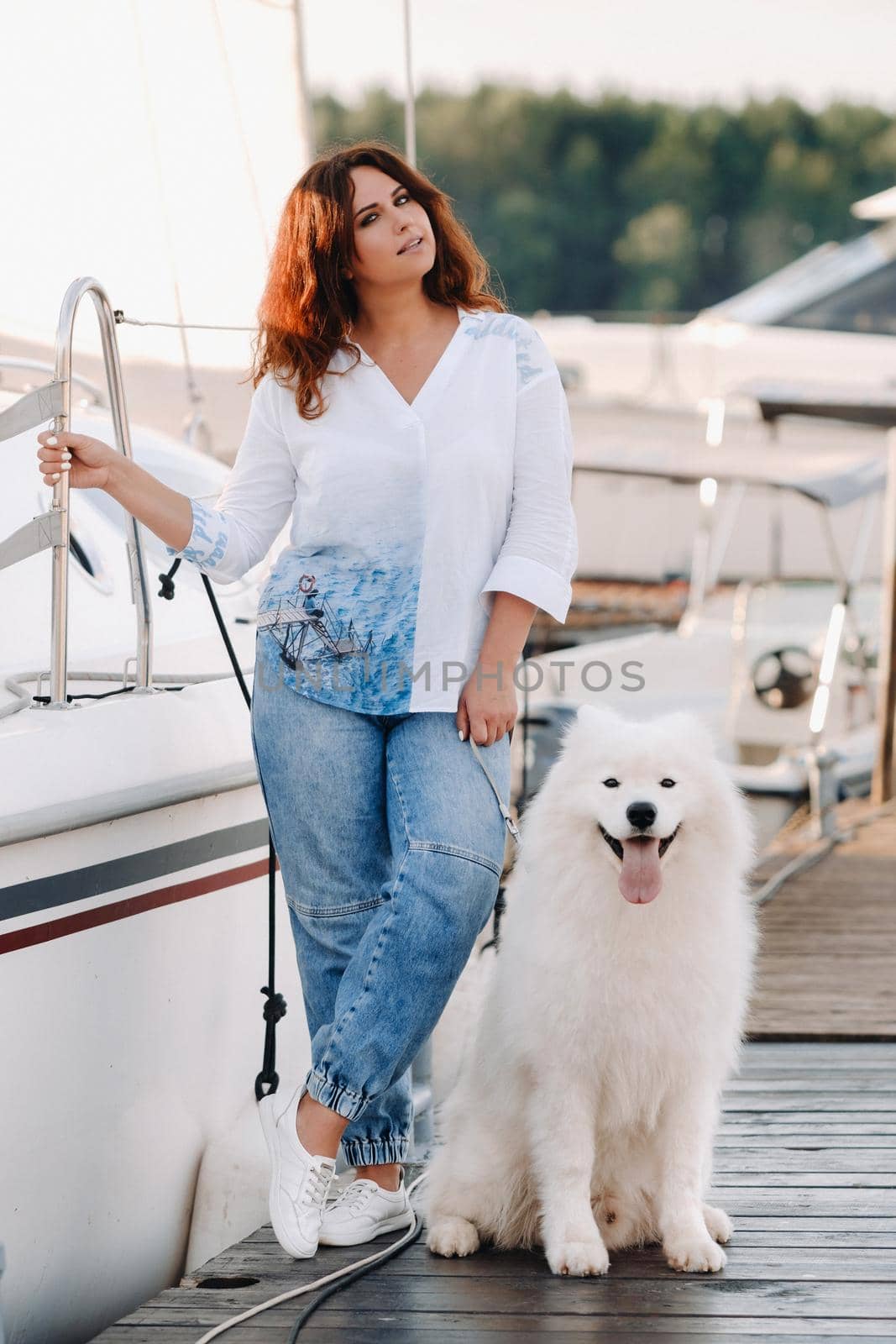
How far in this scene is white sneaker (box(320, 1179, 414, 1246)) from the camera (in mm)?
2699

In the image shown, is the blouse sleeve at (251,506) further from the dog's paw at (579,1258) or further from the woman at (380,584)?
the dog's paw at (579,1258)

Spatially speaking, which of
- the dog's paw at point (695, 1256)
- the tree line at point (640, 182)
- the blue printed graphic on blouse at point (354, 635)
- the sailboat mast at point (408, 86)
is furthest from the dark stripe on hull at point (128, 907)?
the tree line at point (640, 182)

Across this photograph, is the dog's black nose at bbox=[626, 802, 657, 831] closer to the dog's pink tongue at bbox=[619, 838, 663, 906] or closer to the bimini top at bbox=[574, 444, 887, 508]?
the dog's pink tongue at bbox=[619, 838, 663, 906]

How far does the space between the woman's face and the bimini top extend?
6.07m

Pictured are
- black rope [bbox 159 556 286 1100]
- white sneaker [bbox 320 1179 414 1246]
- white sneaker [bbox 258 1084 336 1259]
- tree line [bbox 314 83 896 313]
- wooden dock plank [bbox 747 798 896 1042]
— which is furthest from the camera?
tree line [bbox 314 83 896 313]

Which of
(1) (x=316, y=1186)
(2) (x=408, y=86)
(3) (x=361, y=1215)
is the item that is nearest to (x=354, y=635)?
(1) (x=316, y=1186)

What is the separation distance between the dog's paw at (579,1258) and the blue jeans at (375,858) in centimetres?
41

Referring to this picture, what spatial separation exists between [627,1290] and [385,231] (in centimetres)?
186

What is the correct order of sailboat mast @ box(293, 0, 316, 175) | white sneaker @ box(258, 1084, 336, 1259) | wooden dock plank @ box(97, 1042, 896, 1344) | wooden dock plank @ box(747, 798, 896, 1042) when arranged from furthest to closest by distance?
sailboat mast @ box(293, 0, 316, 175) → wooden dock plank @ box(747, 798, 896, 1042) → white sneaker @ box(258, 1084, 336, 1259) → wooden dock plank @ box(97, 1042, 896, 1344)

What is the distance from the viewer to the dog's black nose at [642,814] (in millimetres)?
2463

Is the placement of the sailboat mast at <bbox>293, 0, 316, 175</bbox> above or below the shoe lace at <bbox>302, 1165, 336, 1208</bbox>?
above

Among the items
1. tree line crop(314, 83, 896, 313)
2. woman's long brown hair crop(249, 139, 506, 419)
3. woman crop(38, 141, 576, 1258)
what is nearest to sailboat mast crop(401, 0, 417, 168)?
woman's long brown hair crop(249, 139, 506, 419)

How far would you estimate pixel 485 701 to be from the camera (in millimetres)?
2535

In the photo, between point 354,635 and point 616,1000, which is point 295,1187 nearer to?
point 616,1000
